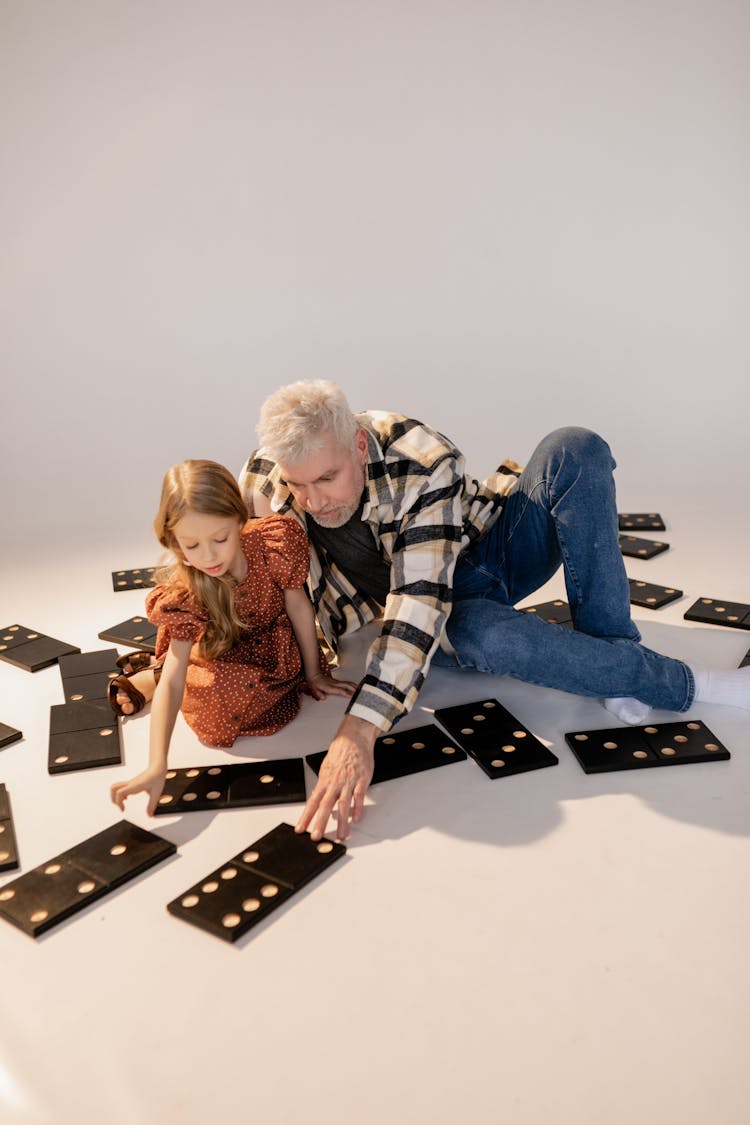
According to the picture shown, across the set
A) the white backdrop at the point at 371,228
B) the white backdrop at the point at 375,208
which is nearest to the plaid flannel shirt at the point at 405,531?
the white backdrop at the point at 371,228

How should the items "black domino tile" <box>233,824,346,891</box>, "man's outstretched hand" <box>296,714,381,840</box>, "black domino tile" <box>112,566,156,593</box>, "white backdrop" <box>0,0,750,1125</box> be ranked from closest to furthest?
"black domino tile" <box>233,824,346,891</box> → "man's outstretched hand" <box>296,714,381,840</box> → "black domino tile" <box>112,566,156,593</box> → "white backdrop" <box>0,0,750,1125</box>

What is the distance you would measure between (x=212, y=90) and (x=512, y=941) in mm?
5987

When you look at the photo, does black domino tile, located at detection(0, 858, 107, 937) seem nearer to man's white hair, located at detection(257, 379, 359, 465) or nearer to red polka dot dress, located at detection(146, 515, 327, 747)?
red polka dot dress, located at detection(146, 515, 327, 747)

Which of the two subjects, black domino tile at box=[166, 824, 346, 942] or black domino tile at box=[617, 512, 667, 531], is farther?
black domino tile at box=[617, 512, 667, 531]

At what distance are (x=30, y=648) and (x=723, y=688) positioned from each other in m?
2.49

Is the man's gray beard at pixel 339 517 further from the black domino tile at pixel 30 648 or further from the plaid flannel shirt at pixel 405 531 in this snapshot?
the black domino tile at pixel 30 648

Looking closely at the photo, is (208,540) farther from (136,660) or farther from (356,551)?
(136,660)

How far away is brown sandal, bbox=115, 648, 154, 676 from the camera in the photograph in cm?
310

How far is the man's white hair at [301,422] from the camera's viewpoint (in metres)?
2.42

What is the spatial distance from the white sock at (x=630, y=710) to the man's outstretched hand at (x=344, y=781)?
838 millimetres

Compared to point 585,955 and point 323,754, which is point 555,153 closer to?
point 323,754

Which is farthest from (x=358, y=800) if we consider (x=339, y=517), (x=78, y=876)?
(x=339, y=517)

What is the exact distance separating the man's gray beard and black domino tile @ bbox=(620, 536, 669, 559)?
1951 millimetres

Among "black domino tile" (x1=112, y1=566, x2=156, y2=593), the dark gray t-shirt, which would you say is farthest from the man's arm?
"black domino tile" (x1=112, y1=566, x2=156, y2=593)
